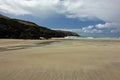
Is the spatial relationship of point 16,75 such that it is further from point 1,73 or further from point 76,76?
→ point 76,76

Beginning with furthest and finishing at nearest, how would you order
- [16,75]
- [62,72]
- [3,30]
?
[3,30], [62,72], [16,75]

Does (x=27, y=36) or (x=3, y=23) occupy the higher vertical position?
(x=3, y=23)

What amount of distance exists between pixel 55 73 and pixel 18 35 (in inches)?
2647

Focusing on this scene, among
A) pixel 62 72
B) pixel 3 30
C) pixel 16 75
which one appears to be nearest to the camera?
→ pixel 16 75

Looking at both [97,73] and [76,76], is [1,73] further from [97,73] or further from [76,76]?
[97,73]

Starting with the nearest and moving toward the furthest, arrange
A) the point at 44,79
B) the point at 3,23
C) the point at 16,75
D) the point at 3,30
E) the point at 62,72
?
the point at 44,79, the point at 16,75, the point at 62,72, the point at 3,30, the point at 3,23

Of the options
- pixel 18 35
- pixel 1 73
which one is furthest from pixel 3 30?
pixel 1 73

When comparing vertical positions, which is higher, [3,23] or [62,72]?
[3,23]

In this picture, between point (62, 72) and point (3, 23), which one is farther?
point (3, 23)

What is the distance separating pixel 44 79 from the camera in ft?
24.3

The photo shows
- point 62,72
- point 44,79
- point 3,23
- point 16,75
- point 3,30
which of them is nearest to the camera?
point 44,79

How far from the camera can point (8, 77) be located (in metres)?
7.72

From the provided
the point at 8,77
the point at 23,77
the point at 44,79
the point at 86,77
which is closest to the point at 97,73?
the point at 86,77

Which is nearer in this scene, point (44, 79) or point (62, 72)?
point (44, 79)
